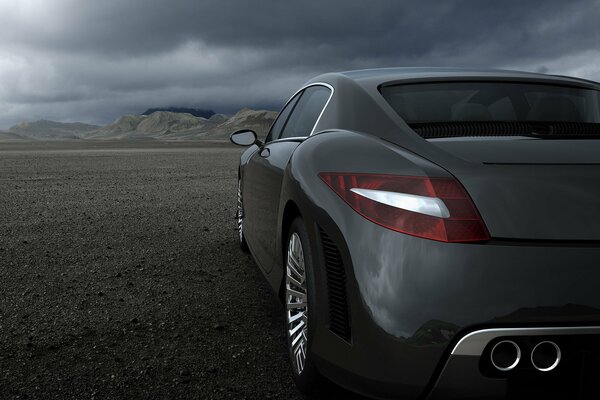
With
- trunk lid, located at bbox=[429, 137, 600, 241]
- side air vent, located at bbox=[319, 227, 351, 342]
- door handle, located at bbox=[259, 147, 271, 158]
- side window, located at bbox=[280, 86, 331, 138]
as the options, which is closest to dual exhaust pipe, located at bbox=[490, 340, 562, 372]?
trunk lid, located at bbox=[429, 137, 600, 241]

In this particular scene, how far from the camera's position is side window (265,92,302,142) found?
13.5 feet

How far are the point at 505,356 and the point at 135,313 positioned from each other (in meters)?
2.55

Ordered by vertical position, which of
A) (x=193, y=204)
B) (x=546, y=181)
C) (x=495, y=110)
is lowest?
(x=193, y=204)

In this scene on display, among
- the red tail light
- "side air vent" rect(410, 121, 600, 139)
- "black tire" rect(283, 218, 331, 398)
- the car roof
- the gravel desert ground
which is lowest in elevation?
the gravel desert ground

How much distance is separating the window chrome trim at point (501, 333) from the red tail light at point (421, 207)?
263 mm

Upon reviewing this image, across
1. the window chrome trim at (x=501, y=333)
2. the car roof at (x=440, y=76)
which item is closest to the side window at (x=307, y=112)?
the car roof at (x=440, y=76)

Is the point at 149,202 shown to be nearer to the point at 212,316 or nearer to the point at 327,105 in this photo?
the point at 212,316

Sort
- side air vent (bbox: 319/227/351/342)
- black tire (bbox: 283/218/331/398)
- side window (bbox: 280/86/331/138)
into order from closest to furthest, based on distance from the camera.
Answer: side air vent (bbox: 319/227/351/342)
black tire (bbox: 283/218/331/398)
side window (bbox: 280/86/331/138)

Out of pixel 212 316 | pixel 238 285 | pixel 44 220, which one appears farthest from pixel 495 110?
pixel 44 220

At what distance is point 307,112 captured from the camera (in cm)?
337

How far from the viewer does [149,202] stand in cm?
884

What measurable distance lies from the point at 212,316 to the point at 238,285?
2.24 ft

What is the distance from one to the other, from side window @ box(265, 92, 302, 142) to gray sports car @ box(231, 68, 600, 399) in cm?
193

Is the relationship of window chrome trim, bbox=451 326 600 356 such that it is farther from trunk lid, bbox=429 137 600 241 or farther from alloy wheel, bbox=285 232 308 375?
alloy wheel, bbox=285 232 308 375
